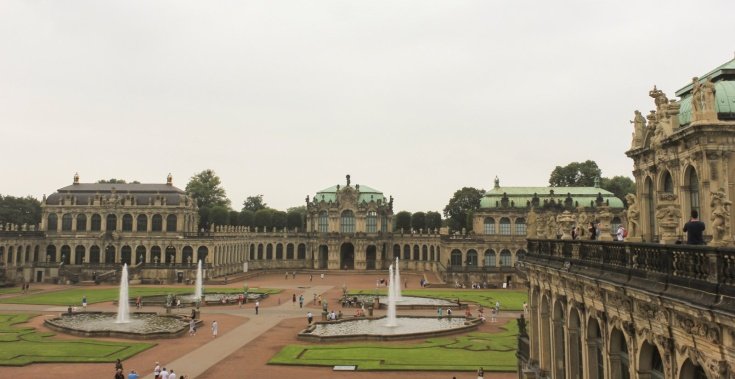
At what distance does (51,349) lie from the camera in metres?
40.1

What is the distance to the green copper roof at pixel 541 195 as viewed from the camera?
100 meters

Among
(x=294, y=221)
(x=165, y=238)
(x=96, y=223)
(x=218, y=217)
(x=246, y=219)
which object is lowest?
(x=165, y=238)

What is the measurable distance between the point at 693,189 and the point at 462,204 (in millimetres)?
114080

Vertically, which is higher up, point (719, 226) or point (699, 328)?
point (719, 226)

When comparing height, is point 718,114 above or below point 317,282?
above

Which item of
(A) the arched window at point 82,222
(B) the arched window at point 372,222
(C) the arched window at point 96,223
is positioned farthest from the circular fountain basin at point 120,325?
(B) the arched window at point 372,222

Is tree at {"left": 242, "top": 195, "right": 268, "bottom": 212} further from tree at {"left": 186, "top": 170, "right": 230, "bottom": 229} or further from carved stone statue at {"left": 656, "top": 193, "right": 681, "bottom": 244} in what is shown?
carved stone statue at {"left": 656, "top": 193, "right": 681, "bottom": 244}

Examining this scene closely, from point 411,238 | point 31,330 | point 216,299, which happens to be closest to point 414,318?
point 216,299

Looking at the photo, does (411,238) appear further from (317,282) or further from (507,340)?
(507,340)

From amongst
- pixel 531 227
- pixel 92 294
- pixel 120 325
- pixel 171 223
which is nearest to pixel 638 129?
pixel 531 227

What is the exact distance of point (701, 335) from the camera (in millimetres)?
10484

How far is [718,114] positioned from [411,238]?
9737 cm

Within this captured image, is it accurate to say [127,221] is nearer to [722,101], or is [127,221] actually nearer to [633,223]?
[722,101]

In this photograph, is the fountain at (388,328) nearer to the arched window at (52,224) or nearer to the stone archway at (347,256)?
the stone archway at (347,256)
